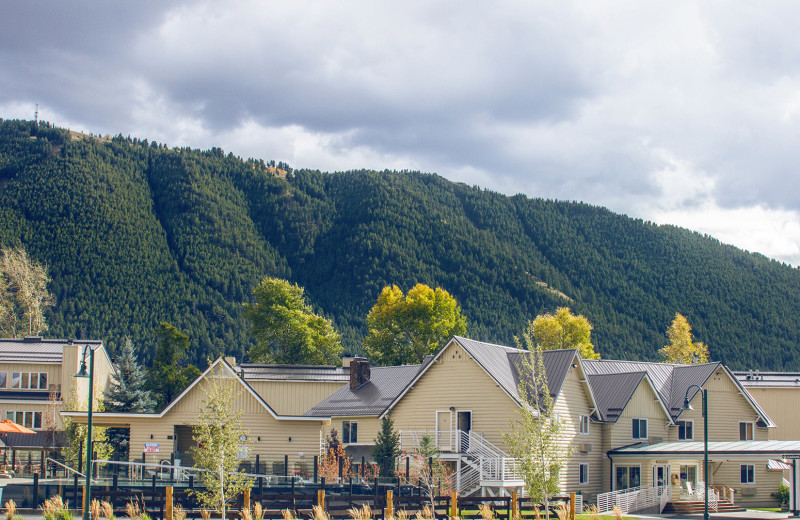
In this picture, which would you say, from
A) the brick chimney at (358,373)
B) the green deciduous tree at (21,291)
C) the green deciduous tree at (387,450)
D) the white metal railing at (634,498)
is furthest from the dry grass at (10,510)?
the green deciduous tree at (21,291)

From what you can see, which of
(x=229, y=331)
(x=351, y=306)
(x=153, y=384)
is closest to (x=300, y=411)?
(x=153, y=384)

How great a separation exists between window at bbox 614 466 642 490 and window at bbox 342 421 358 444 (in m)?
16.1

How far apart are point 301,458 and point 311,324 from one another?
40219 mm

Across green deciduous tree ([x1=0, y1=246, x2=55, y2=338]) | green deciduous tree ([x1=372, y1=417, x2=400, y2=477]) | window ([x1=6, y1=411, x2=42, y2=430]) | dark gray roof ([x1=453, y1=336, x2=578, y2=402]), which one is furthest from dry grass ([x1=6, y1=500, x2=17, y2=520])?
green deciduous tree ([x1=0, y1=246, x2=55, y2=338])

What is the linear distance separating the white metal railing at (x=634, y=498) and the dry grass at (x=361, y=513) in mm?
18074

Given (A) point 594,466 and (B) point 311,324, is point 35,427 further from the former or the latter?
A: (A) point 594,466

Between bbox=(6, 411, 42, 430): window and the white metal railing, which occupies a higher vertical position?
bbox=(6, 411, 42, 430): window

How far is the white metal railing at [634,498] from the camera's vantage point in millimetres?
46938

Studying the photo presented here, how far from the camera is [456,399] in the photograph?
161 ft

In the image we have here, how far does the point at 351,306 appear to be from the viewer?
18062 centimetres

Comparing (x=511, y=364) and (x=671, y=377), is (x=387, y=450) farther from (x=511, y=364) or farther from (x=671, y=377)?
(x=671, y=377)

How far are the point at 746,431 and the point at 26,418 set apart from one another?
185 feet

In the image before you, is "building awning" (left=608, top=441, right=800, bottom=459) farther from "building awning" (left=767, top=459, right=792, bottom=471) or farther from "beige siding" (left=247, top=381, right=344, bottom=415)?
"beige siding" (left=247, top=381, right=344, bottom=415)

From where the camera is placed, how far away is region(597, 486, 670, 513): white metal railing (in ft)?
154
